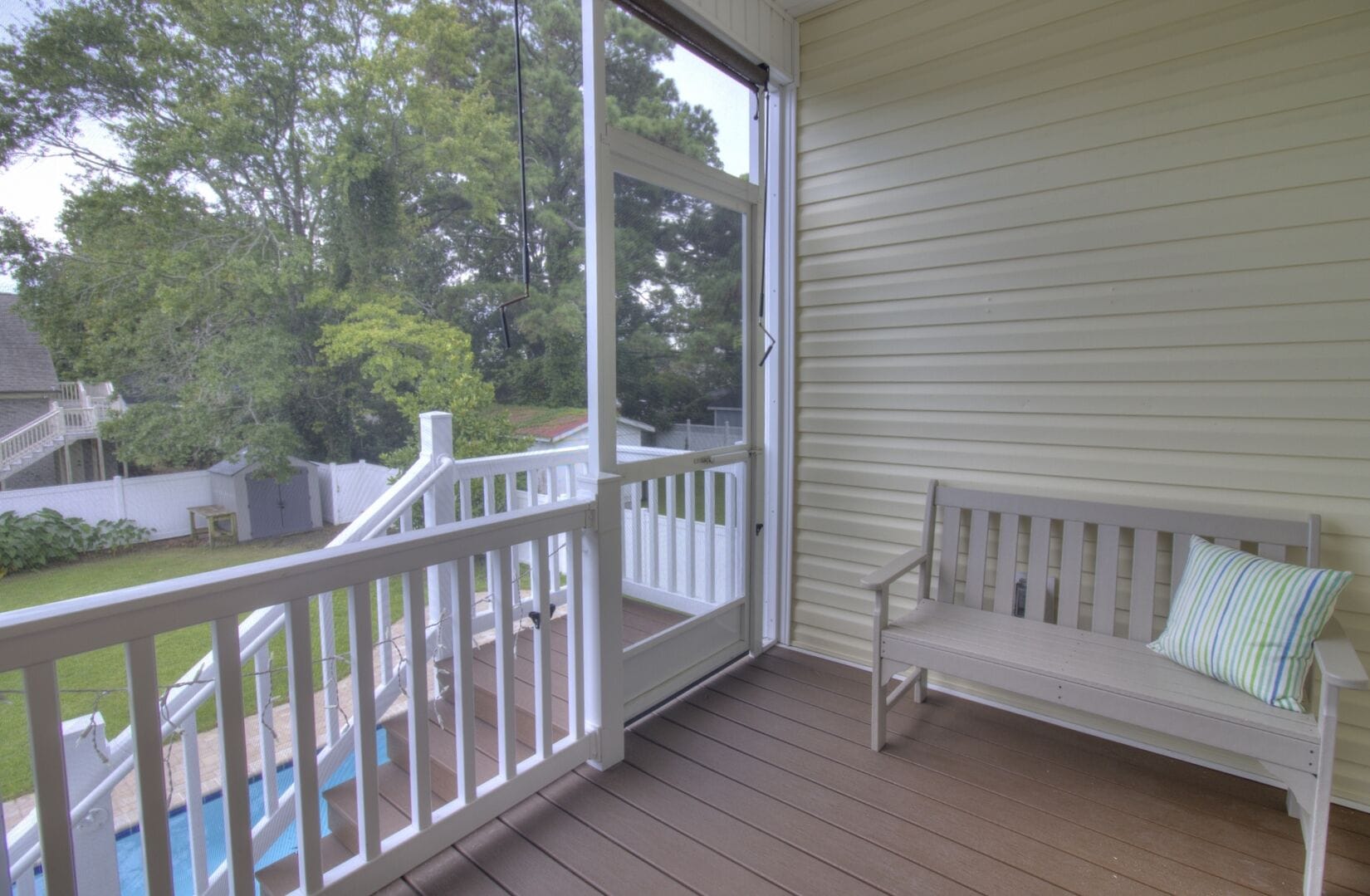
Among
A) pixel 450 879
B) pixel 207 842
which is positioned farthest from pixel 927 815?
pixel 207 842

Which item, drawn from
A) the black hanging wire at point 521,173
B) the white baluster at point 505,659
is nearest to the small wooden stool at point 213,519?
the white baluster at point 505,659

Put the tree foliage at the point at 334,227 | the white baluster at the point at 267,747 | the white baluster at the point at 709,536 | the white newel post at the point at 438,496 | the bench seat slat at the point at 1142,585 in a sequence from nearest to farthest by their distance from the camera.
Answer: the tree foliage at the point at 334,227
the white baluster at the point at 267,747
the bench seat slat at the point at 1142,585
the white newel post at the point at 438,496
the white baluster at the point at 709,536

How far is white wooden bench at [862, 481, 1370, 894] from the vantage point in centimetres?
182

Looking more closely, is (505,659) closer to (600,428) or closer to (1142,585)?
(600,428)

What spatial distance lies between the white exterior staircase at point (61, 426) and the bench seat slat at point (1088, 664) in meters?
2.29

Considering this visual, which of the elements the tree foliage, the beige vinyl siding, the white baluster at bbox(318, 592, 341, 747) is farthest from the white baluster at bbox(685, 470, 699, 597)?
the white baluster at bbox(318, 592, 341, 747)

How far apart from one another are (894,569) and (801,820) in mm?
914

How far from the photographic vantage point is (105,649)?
4.73 ft

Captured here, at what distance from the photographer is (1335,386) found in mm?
2129

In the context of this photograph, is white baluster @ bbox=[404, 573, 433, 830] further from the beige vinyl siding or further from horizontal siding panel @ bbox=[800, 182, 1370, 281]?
horizontal siding panel @ bbox=[800, 182, 1370, 281]

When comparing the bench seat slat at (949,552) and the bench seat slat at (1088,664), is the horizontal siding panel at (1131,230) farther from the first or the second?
the bench seat slat at (1088,664)

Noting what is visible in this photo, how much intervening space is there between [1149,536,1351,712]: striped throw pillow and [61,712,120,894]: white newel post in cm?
313

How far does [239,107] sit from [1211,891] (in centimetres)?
323

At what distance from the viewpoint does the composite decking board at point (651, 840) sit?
1868mm
